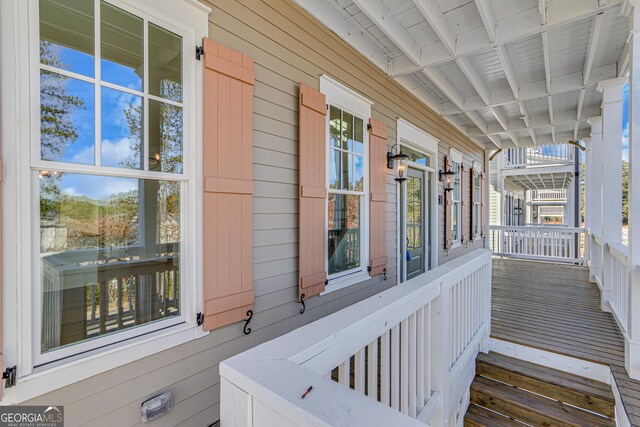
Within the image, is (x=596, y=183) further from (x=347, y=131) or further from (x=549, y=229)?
(x=347, y=131)

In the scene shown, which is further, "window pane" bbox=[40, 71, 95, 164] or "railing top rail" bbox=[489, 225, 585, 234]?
"railing top rail" bbox=[489, 225, 585, 234]

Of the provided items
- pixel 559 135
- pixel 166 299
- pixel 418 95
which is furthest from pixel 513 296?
pixel 166 299

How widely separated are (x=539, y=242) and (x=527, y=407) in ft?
22.9

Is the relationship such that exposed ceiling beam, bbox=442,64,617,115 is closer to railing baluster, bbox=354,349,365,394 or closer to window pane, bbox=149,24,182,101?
window pane, bbox=149,24,182,101

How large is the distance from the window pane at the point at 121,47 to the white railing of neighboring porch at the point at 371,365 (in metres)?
1.49

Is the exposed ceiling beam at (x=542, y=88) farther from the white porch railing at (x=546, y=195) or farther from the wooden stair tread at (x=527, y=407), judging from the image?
the white porch railing at (x=546, y=195)

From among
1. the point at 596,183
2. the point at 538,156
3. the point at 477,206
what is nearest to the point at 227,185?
the point at 596,183

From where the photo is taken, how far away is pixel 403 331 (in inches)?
60.6

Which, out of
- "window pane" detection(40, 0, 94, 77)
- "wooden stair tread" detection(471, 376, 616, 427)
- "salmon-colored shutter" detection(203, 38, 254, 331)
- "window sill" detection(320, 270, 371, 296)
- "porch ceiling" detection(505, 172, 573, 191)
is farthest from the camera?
"porch ceiling" detection(505, 172, 573, 191)

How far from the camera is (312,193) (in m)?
2.50

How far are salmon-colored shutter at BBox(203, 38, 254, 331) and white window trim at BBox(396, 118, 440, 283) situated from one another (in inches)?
95.6

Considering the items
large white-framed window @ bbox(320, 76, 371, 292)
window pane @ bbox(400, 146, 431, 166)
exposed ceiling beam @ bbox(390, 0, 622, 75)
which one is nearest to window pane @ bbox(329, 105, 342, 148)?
large white-framed window @ bbox(320, 76, 371, 292)

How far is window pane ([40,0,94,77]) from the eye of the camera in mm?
1290

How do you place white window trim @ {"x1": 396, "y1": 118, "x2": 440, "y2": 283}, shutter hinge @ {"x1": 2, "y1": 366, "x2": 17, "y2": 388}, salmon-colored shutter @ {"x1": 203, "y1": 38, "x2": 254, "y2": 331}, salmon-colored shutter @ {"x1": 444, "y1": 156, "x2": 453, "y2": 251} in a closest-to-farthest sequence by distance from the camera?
shutter hinge @ {"x1": 2, "y1": 366, "x2": 17, "y2": 388} → salmon-colored shutter @ {"x1": 203, "y1": 38, "x2": 254, "y2": 331} → white window trim @ {"x1": 396, "y1": 118, "x2": 440, "y2": 283} → salmon-colored shutter @ {"x1": 444, "y1": 156, "x2": 453, "y2": 251}
